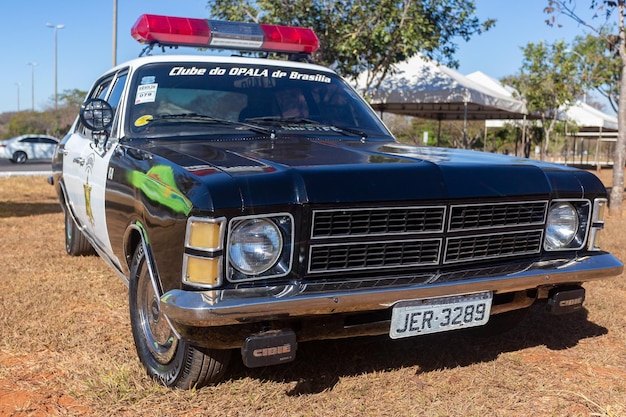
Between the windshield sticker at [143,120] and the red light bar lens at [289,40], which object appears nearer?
the windshield sticker at [143,120]

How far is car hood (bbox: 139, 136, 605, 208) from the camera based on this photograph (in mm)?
2639

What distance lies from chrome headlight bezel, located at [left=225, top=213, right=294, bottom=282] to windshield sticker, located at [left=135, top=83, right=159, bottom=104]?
1607 millimetres

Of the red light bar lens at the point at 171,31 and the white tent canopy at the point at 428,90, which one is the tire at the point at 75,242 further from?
the white tent canopy at the point at 428,90

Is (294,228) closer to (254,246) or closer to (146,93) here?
(254,246)

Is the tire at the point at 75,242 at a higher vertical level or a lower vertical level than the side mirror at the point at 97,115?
lower

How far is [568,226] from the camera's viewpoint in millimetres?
3410

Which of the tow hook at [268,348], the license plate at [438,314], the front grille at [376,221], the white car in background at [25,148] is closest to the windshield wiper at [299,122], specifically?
the front grille at [376,221]

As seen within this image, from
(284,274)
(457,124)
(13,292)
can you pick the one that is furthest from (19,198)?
(457,124)

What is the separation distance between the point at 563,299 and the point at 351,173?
55.0 inches

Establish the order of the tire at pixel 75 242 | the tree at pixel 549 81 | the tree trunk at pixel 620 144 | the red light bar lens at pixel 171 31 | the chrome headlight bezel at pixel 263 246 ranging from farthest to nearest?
the tree at pixel 549 81 < the tree trunk at pixel 620 144 < the tire at pixel 75 242 < the red light bar lens at pixel 171 31 < the chrome headlight bezel at pixel 263 246

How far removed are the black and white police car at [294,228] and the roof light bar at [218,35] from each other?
0.73m

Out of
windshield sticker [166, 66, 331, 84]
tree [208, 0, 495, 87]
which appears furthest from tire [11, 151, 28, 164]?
windshield sticker [166, 66, 331, 84]

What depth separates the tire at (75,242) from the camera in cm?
600

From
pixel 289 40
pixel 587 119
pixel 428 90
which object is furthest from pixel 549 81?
pixel 289 40
